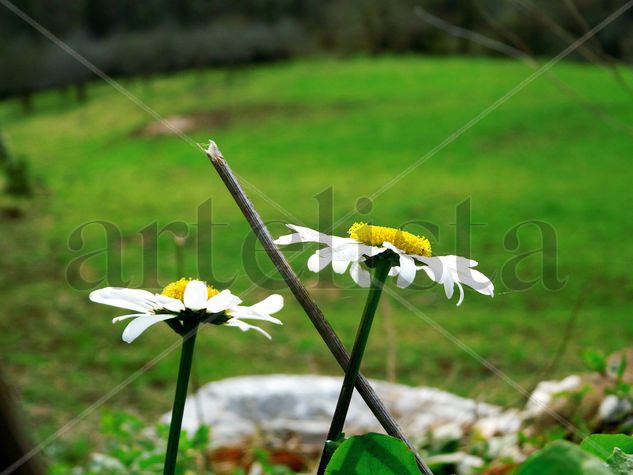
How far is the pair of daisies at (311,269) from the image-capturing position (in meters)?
0.49

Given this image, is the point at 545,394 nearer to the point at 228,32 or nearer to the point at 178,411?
the point at 178,411

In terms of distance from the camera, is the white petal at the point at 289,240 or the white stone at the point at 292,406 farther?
the white stone at the point at 292,406

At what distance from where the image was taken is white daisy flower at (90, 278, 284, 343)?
0.49 meters

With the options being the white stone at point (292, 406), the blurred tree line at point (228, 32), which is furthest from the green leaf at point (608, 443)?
the blurred tree line at point (228, 32)

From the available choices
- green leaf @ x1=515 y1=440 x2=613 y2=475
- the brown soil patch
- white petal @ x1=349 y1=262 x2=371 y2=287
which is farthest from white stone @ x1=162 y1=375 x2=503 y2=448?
the brown soil patch

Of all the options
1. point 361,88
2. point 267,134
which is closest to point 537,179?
point 267,134

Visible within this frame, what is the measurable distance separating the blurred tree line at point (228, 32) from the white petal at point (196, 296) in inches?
258

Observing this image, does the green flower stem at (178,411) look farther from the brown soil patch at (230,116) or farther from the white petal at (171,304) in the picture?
the brown soil patch at (230,116)

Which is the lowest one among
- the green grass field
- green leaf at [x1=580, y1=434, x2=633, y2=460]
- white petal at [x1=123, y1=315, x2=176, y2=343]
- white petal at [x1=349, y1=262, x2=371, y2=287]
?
green leaf at [x1=580, y1=434, x2=633, y2=460]

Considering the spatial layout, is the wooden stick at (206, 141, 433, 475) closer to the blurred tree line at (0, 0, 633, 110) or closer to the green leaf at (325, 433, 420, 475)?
the green leaf at (325, 433, 420, 475)

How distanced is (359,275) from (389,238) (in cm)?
4

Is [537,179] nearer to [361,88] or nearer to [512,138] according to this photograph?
[512,138]

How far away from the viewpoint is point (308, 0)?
8.69 m

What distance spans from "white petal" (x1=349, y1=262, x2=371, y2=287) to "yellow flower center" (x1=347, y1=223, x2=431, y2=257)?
0.9 inches
